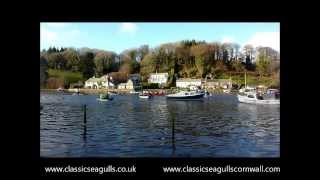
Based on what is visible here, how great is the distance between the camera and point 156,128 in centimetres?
554

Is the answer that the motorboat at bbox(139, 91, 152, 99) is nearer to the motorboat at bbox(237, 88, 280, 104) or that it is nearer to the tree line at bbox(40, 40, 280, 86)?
the tree line at bbox(40, 40, 280, 86)

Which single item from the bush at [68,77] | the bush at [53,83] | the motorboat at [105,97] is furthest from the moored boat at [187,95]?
the bush at [53,83]

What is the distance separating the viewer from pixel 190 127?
557 cm

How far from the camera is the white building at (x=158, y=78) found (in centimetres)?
A: 564

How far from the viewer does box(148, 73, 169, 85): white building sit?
5.64m

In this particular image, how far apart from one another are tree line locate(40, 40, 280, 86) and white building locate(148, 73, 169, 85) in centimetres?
4

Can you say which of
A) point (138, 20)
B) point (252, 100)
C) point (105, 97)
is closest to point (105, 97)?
point (105, 97)

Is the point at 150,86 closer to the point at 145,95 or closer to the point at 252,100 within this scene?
the point at 145,95

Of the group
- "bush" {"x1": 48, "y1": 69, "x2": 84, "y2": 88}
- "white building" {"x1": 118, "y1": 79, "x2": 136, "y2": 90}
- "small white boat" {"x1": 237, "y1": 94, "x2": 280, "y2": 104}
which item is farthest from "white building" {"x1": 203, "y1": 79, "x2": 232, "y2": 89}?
"bush" {"x1": 48, "y1": 69, "x2": 84, "y2": 88}
